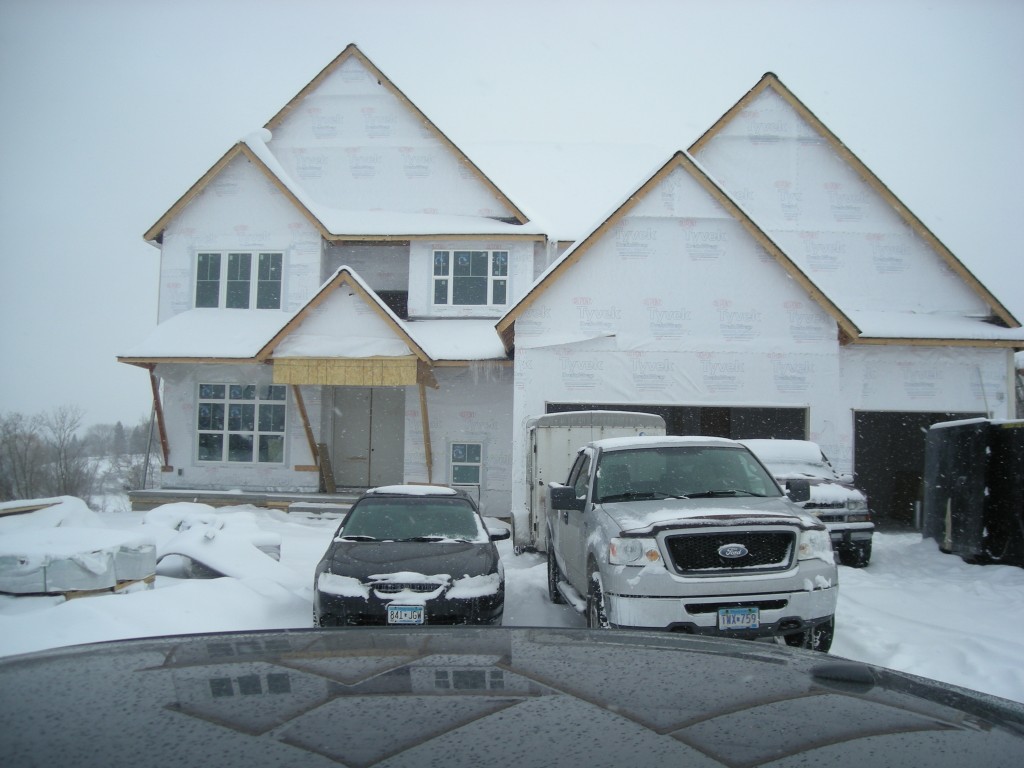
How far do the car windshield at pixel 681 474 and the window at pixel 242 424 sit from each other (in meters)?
13.2

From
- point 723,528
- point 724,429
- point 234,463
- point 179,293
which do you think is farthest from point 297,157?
point 723,528

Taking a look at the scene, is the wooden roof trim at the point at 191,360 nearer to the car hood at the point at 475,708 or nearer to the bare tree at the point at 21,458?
the car hood at the point at 475,708

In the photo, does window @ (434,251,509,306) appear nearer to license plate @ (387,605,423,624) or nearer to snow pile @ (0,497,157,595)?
snow pile @ (0,497,157,595)

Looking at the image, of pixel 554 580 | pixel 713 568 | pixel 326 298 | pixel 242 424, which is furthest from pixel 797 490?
pixel 242 424

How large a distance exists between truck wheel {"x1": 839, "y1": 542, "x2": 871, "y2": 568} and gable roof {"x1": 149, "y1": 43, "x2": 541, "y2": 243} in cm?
1064

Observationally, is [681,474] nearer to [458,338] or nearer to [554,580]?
[554,580]

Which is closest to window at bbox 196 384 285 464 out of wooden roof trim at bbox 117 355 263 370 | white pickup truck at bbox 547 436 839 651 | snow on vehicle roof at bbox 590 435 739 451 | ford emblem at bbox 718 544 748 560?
wooden roof trim at bbox 117 355 263 370

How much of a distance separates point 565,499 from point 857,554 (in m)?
6.27

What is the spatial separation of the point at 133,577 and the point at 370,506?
2.46 m

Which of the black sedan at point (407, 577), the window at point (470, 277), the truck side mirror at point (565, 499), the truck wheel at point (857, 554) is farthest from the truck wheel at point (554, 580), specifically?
the window at point (470, 277)

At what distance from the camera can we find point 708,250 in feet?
48.6

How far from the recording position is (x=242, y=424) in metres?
18.6

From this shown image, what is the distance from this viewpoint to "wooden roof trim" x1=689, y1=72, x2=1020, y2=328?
16953 mm

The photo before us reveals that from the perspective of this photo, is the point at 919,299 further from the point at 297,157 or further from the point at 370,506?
the point at 297,157
